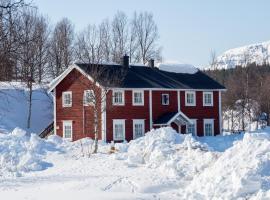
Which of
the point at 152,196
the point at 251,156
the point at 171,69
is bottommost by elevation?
the point at 152,196

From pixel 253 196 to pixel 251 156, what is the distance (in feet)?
6.59

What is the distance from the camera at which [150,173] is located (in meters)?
18.7

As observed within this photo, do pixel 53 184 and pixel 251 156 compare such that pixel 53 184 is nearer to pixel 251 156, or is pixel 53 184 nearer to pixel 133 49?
pixel 251 156

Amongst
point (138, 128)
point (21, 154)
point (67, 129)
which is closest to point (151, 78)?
point (138, 128)

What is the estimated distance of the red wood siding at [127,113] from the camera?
1547 inches

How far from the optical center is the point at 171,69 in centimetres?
4719

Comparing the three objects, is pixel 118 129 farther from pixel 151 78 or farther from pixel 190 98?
pixel 190 98

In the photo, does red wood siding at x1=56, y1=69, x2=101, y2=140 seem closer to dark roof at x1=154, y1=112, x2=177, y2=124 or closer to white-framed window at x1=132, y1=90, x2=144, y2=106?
white-framed window at x1=132, y1=90, x2=144, y2=106

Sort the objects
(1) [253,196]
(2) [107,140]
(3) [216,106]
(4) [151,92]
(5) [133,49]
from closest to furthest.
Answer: (1) [253,196]
(2) [107,140]
(4) [151,92]
(3) [216,106]
(5) [133,49]

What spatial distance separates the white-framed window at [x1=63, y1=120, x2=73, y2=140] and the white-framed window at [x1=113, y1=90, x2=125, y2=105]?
4326 millimetres

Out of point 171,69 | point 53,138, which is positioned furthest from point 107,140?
point 171,69

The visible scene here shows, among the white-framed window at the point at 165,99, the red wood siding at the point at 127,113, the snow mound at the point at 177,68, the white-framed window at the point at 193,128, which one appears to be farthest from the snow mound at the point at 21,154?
the snow mound at the point at 177,68

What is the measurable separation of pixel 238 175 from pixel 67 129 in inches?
1125

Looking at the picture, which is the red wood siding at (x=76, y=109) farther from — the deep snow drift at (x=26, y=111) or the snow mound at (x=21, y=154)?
the snow mound at (x=21, y=154)
